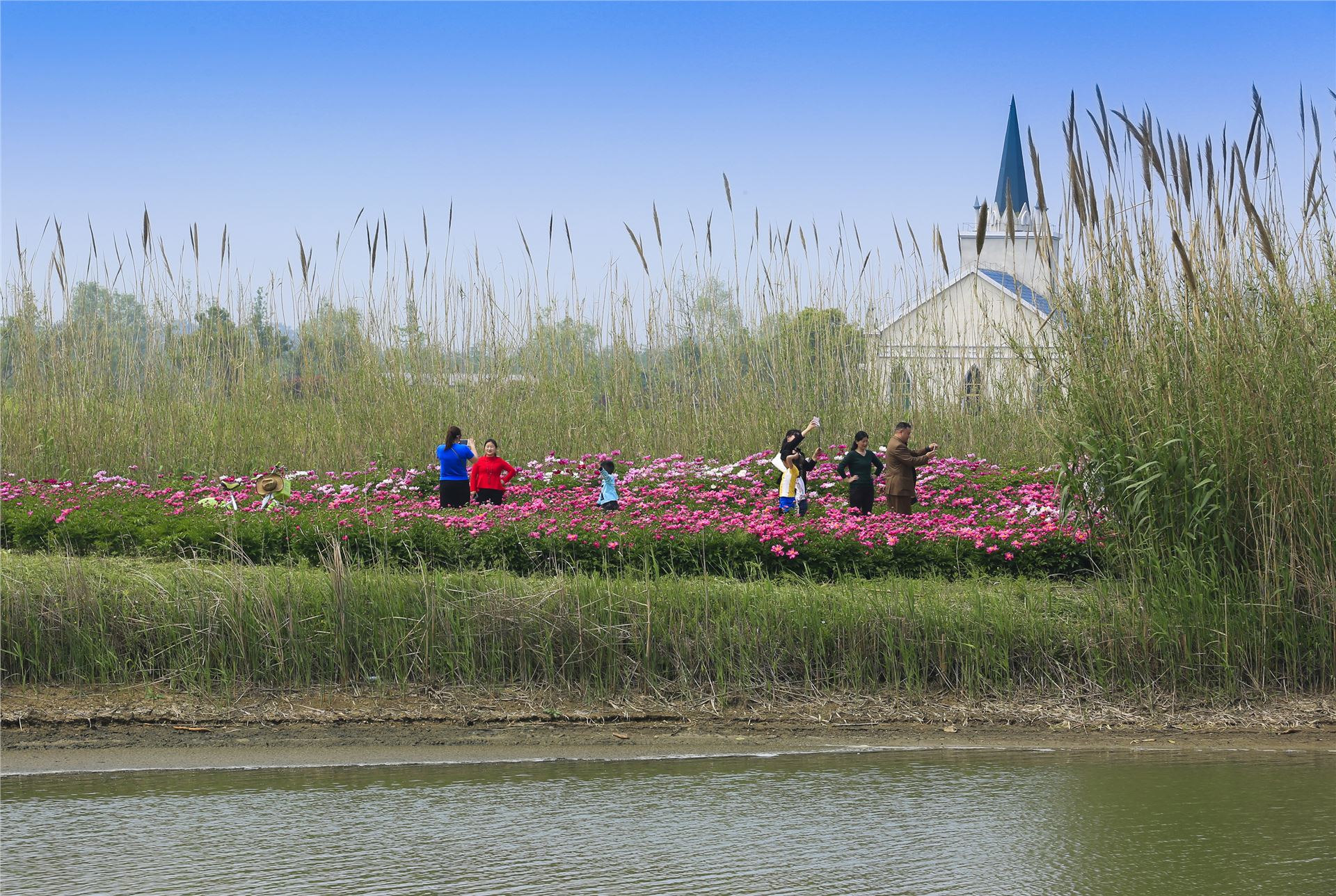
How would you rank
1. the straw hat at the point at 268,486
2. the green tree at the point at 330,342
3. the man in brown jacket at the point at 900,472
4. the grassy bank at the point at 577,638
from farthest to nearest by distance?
the green tree at the point at 330,342, the straw hat at the point at 268,486, the man in brown jacket at the point at 900,472, the grassy bank at the point at 577,638

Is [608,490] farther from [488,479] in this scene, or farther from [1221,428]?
[1221,428]

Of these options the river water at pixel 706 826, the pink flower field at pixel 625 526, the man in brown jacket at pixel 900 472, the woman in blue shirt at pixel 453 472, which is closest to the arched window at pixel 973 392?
the pink flower field at pixel 625 526

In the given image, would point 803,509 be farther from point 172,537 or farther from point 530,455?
point 172,537

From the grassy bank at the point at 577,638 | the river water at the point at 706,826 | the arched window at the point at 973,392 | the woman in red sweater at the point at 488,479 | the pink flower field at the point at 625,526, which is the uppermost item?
the arched window at the point at 973,392

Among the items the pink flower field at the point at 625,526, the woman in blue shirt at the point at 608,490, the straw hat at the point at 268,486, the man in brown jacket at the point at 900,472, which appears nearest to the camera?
the pink flower field at the point at 625,526

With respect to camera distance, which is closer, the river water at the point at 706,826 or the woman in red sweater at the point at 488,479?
the river water at the point at 706,826

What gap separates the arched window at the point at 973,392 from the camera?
572 inches

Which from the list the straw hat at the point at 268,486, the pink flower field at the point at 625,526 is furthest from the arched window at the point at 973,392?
the straw hat at the point at 268,486

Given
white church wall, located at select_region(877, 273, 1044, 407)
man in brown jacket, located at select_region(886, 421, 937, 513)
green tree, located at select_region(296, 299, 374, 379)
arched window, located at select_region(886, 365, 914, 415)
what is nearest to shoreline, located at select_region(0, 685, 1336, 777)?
man in brown jacket, located at select_region(886, 421, 937, 513)

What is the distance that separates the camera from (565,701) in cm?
698

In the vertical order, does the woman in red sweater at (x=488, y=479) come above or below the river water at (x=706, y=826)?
above

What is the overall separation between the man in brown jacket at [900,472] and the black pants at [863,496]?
0.58 feet

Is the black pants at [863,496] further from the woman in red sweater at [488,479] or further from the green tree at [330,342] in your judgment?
the green tree at [330,342]

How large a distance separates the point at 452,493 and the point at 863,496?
4118 millimetres
